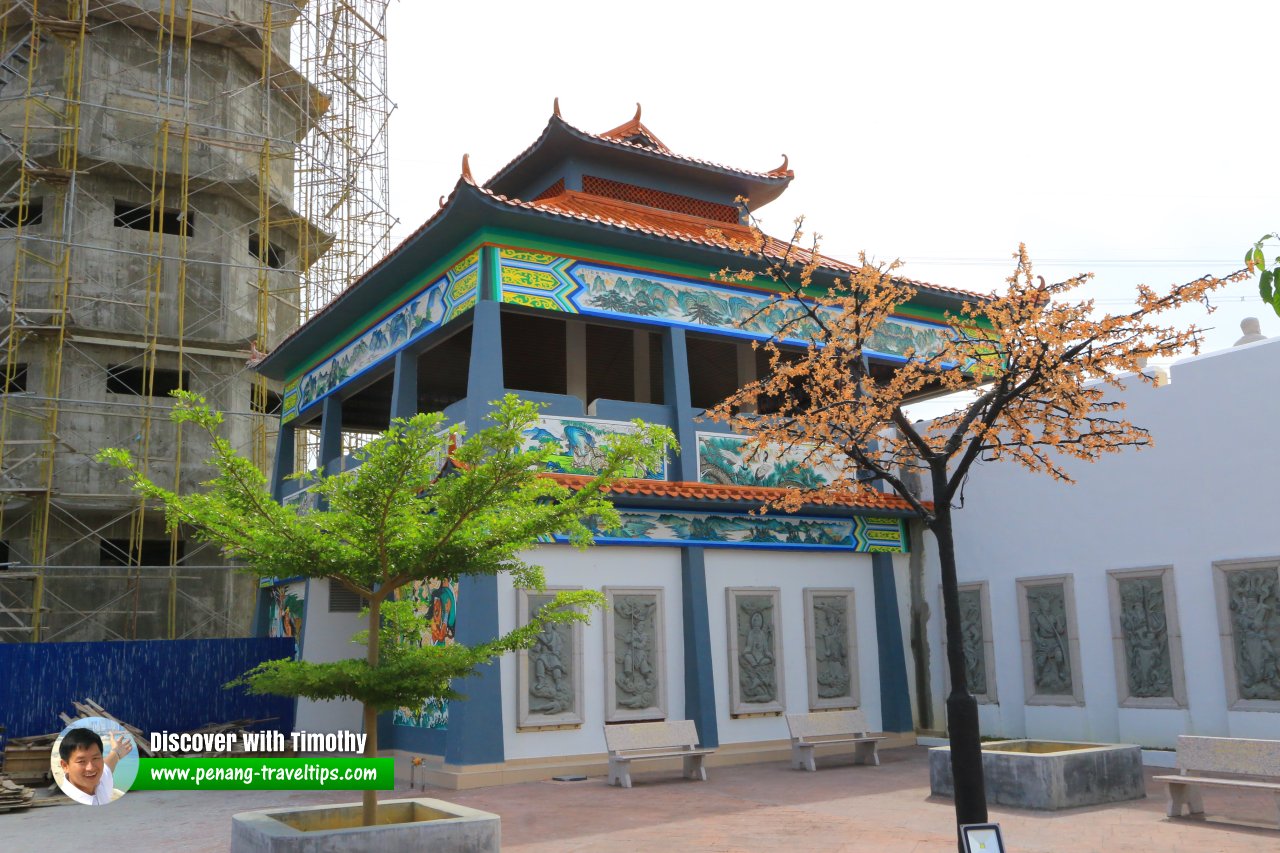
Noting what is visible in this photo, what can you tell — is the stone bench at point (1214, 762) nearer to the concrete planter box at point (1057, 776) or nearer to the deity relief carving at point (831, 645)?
the concrete planter box at point (1057, 776)

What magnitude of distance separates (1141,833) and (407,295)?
1181 cm

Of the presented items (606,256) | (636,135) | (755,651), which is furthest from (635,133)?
(755,651)

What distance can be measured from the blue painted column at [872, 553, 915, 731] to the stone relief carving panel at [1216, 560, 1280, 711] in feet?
15.3

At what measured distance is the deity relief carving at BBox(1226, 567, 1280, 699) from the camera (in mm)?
12461

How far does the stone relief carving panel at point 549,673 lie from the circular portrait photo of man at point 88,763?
14.9ft

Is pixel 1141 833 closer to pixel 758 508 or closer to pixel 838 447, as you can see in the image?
pixel 838 447

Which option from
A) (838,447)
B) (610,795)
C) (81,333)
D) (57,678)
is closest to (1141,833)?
(838,447)

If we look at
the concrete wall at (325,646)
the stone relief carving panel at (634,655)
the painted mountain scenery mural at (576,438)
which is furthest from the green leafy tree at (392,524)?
the concrete wall at (325,646)

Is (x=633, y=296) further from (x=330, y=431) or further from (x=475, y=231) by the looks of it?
(x=330, y=431)

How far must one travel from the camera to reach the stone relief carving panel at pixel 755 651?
14.9 m

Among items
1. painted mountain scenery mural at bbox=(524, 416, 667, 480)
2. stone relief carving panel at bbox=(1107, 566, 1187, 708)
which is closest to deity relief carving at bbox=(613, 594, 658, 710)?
painted mountain scenery mural at bbox=(524, 416, 667, 480)

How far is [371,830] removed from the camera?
24.6 feet

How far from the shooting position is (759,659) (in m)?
15.2

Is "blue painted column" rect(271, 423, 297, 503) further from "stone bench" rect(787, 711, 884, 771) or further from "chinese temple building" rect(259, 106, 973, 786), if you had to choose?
"stone bench" rect(787, 711, 884, 771)
